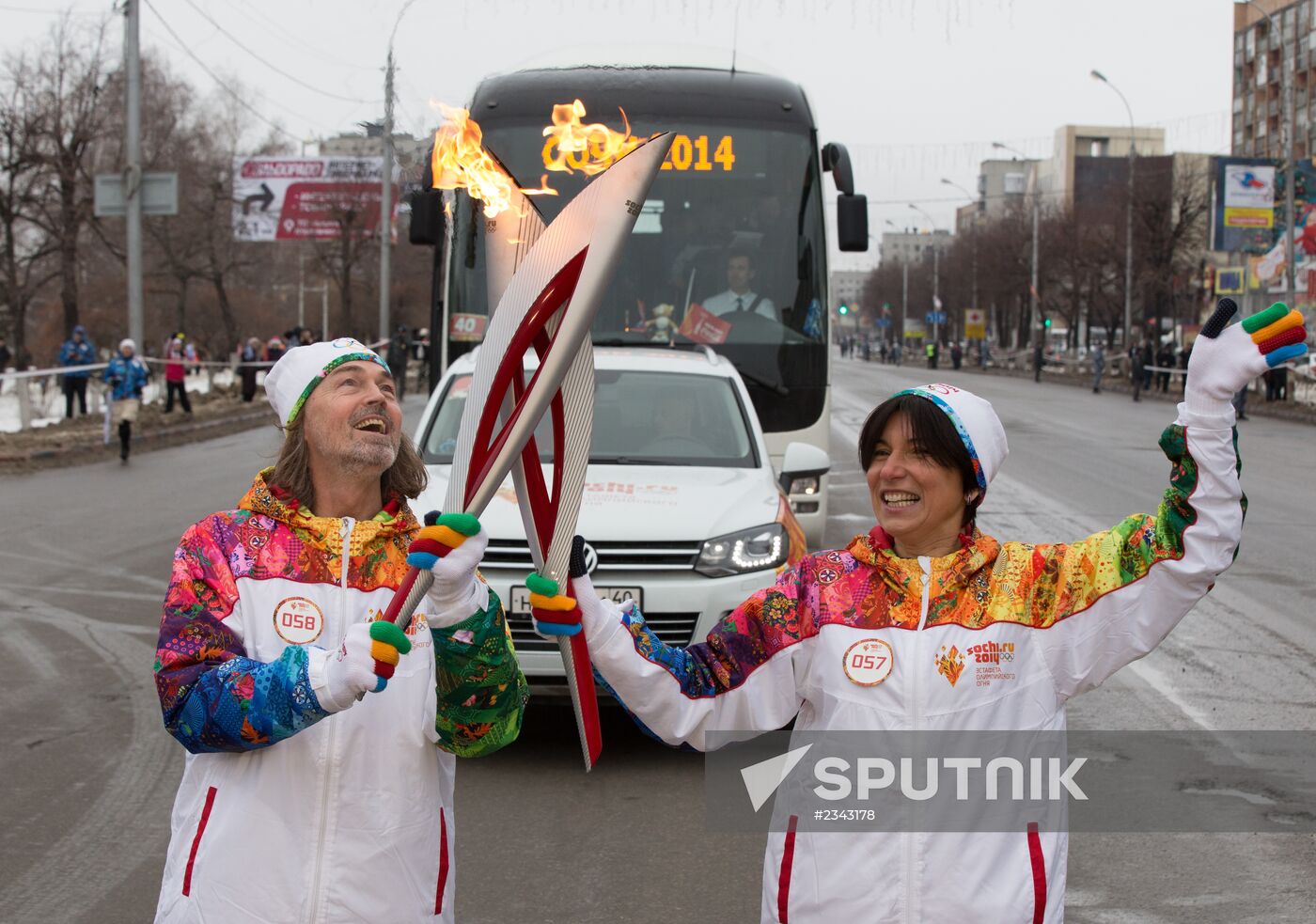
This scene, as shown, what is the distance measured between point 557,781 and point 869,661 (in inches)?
137

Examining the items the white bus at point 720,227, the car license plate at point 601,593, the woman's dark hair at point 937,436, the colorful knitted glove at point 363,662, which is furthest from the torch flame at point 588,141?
the white bus at point 720,227

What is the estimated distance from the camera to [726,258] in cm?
1039

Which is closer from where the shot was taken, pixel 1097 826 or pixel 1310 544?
pixel 1097 826

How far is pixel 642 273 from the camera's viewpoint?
33.6ft

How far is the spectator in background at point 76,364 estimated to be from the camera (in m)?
24.2

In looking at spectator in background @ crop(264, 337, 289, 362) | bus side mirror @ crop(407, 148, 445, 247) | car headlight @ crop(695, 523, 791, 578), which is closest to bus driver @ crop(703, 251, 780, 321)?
bus side mirror @ crop(407, 148, 445, 247)

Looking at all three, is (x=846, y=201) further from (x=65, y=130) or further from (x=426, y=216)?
(x=65, y=130)

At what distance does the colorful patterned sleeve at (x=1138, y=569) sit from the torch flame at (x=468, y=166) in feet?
3.61

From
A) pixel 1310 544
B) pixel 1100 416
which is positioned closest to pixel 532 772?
pixel 1310 544

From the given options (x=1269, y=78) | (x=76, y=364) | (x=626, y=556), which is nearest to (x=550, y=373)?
(x=626, y=556)

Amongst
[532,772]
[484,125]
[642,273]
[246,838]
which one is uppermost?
[484,125]

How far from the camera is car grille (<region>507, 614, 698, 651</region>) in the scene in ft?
19.8

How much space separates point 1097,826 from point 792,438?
17.5 ft

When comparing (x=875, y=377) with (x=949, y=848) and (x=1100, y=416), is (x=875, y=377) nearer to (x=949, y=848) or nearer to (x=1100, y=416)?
(x=1100, y=416)
